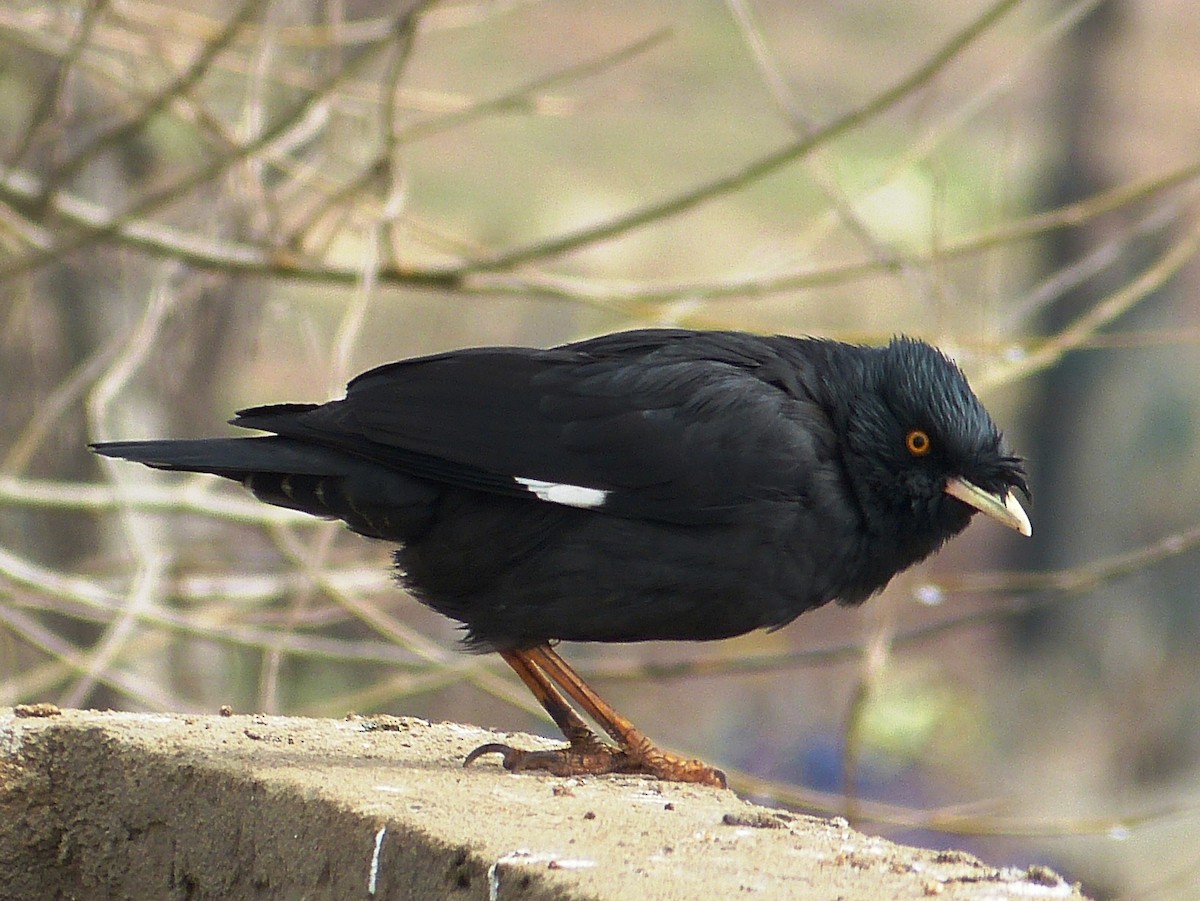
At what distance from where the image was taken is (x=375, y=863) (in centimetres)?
299

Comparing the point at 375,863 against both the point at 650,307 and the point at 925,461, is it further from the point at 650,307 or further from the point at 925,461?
the point at 650,307

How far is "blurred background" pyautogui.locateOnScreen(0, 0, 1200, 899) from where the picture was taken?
16.9ft

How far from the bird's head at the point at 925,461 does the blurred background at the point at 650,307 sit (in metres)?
0.72

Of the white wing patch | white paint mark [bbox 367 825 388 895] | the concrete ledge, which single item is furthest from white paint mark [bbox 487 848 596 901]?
the white wing patch

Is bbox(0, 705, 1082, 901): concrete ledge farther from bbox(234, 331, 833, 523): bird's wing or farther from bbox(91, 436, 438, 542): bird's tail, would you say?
bbox(234, 331, 833, 523): bird's wing

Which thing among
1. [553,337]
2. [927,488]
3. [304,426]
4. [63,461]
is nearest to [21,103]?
[63,461]

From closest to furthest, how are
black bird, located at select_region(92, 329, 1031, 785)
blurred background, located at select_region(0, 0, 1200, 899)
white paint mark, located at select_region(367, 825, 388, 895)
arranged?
white paint mark, located at select_region(367, 825, 388, 895)
black bird, located at select_region(92, 329, 1031, 785)
blurred background, located at select_region(0, 0, 1200, 899)

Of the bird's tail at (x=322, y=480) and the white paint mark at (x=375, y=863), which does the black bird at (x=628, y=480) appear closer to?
the bird's tail at (x=322, y=480)

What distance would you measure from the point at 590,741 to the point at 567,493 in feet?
2.03

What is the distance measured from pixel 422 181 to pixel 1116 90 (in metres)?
9.14

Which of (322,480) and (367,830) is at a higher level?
(322,480)

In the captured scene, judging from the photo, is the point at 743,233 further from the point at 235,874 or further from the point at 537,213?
the point at 235,874

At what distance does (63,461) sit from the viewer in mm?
8539

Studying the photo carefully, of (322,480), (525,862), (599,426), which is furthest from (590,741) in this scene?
(525,862)
